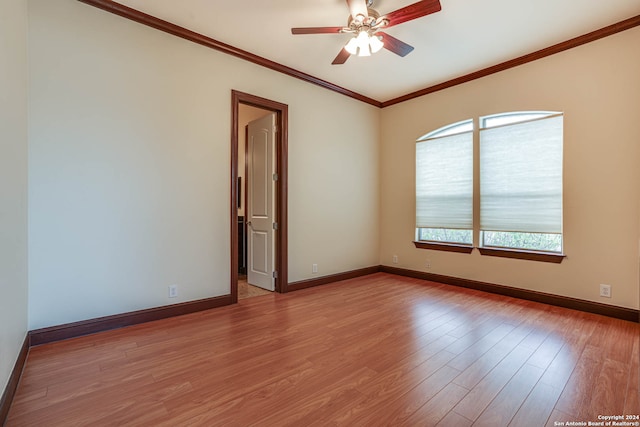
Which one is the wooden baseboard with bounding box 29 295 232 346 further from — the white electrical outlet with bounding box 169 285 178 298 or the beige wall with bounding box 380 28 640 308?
the beige wall with bounding box 380 28 640 308

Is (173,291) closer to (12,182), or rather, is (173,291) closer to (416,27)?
(12,182)

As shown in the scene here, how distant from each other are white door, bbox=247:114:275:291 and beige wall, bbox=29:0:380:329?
0.64m

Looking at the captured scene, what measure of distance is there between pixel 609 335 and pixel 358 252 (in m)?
3.06

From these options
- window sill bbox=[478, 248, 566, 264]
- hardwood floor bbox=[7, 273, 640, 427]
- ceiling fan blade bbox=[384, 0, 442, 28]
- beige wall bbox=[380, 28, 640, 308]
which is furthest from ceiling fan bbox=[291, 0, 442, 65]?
window sill bbox=[478, 248, 566, 264]

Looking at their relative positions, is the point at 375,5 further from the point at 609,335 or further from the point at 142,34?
the point at 609,335

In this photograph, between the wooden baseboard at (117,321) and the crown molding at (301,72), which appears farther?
the crown molding at (301,72)

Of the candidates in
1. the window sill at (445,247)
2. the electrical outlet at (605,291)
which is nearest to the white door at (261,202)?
the window sill at (445,247)

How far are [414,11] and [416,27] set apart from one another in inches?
29.8

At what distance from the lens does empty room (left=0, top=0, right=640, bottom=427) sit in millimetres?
1779

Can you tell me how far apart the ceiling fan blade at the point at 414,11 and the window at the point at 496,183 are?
215 centimetres

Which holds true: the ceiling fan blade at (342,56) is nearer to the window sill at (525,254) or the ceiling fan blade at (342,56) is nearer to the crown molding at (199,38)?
the crown molding at (199,38)

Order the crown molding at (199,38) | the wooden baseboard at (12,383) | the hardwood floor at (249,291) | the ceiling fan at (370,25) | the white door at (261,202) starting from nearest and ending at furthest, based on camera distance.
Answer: the wooden baseboard at (12,383) → the ceiling fan at (370,25) → the crown molding at (199,38) → the hardwood floor at (249,291) → the white door at (261,202)

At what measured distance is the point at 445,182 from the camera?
443cm

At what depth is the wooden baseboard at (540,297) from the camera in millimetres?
2977
